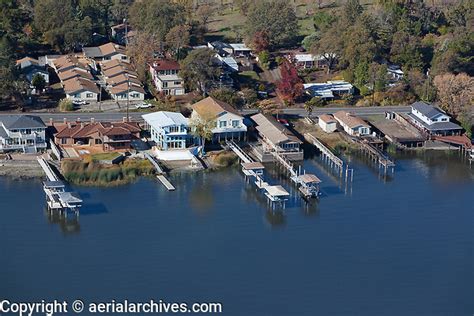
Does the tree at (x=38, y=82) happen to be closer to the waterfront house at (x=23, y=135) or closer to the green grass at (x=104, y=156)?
the waterfront house at (x=23, y=135)

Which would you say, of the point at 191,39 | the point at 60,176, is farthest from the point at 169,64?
the point at 60,176

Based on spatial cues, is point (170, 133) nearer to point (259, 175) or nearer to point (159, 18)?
point (259, 175)

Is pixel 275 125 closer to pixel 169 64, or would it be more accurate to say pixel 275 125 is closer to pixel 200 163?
pixel 200 163

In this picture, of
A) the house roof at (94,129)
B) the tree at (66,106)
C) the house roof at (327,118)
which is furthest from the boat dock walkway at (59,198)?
the house roof at (327,118)

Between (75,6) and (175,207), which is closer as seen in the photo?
(175,207)

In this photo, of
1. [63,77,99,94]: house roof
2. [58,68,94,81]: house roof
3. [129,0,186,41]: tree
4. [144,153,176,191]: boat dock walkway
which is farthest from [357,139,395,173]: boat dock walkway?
[129,0,186,41]: tree
